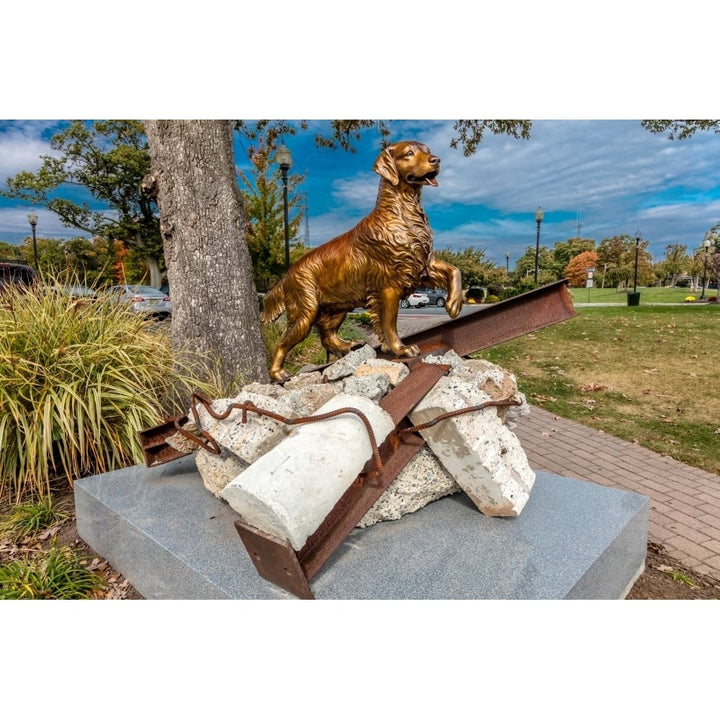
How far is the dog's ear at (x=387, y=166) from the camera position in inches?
105

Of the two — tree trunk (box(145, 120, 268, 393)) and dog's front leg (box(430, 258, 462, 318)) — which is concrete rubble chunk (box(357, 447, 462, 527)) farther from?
tree trunk (box(145, 120, 268, 393))

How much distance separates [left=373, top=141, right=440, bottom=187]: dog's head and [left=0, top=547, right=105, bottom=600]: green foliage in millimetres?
2715

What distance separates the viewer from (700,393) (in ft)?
22.8

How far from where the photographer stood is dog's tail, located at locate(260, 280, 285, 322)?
3.19 m

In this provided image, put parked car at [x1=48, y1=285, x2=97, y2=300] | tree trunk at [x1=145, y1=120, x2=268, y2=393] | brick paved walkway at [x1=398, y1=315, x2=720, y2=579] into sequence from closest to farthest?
brick paved walkway at [x1=398, y1=315, x2=720, y2=579] → parked car at [x1=48, y1=285, x2=97, y2=300] → tree trunk at [x1=145, y1=120, x2=268, y2=393]

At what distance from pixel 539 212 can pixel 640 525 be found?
72.2 ft

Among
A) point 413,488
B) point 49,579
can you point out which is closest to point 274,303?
point 413,488

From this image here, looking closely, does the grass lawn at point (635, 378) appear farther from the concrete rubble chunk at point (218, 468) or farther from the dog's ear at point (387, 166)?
the concrete rubble chunk at point (218, 468)

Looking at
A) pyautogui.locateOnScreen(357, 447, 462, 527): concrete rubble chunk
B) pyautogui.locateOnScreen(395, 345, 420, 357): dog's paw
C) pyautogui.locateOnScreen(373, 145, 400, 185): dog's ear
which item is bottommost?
pyautogui.locateOnScreen(357, 447, 462, 527): concrete rubble chunk

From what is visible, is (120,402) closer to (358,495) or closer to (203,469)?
(203,469)

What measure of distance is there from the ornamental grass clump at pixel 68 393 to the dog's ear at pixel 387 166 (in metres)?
2.39

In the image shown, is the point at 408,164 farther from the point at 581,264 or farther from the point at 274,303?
the point at 581,264

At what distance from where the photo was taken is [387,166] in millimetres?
2682

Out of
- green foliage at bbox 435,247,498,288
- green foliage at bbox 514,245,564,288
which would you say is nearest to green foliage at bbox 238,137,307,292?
green foliage at bbox 435,247,498,288
